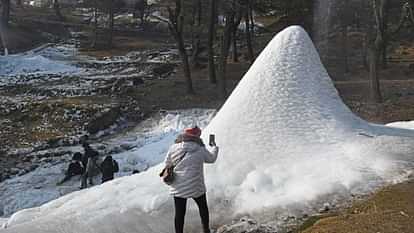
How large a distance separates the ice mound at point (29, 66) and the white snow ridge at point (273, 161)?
28.4m

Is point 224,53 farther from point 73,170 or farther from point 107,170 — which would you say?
point 107,170

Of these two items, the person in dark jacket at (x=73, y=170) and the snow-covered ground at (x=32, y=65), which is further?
the snow-covered ground at (x=32, y=65)

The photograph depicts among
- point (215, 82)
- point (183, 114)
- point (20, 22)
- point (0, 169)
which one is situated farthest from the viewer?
point (20, 22)

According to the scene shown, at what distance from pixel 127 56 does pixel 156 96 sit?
2049cm

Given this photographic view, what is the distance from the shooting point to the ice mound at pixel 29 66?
3866cm

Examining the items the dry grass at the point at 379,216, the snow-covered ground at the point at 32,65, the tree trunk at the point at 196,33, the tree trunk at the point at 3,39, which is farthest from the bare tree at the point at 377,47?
the tree trunk at the point at 3,39

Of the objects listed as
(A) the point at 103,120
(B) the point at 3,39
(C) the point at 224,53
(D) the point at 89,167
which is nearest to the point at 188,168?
(D) the point at 89,167

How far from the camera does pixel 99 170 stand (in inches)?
669

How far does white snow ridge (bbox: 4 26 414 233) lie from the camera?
9.68m

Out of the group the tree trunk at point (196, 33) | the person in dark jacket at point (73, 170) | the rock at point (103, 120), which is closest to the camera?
the person in dark jacket at point (73, 170)

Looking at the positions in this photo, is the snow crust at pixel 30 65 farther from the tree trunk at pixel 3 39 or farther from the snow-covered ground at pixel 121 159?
the snow-covered ground at pixel 121 159

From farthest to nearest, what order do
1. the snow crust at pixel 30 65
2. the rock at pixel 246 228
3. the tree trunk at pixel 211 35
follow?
the snow crust at pixel 30 65 < the tree trunk at pixel 211 35 < the rock at pixel 246 228

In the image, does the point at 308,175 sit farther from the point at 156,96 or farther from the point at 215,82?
the point at 215,82

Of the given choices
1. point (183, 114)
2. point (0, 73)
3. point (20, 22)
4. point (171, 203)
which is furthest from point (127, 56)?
point (171, 203)
